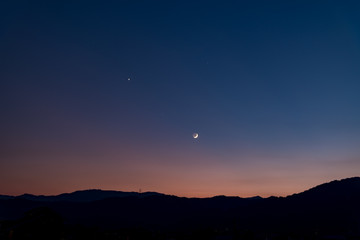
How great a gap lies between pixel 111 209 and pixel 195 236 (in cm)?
9989

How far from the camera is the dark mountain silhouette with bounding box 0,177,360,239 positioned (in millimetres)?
63538

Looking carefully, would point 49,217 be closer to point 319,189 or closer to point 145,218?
point 145,218

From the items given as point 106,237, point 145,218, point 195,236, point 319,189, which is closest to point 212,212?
point 145,218

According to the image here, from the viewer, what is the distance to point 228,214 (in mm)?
110125

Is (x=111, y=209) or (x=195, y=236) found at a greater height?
(x=111, y=209)

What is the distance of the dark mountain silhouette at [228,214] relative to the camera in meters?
63.5

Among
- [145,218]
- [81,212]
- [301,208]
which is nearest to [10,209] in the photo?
[81,212]

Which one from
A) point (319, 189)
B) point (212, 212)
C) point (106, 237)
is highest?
point (319, 189)

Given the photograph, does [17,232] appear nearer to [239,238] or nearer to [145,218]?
[239,238]

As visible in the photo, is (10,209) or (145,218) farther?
(10,209)

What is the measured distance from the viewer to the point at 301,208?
325 feet

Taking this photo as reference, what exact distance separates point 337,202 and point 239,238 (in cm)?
7100

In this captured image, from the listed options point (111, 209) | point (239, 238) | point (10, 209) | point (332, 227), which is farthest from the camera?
point (10, 209)

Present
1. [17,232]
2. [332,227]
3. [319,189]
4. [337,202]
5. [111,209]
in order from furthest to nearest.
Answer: [111,209]
[319,189]
[337,202]
[332,227]
[17,232]
